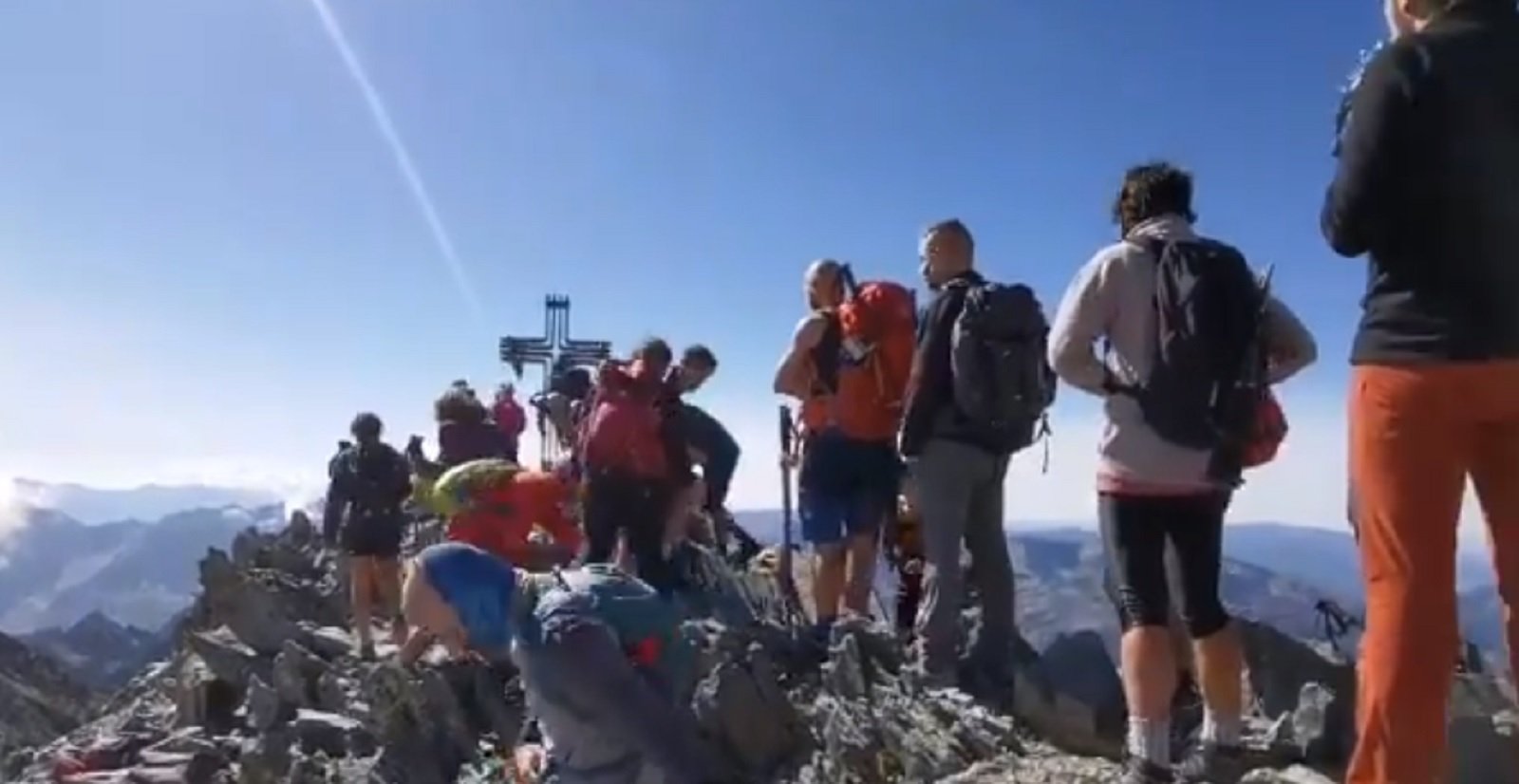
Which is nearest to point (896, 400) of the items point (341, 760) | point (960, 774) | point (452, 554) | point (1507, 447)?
point (960, 774)

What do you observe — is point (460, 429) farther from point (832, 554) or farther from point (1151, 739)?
point (1151, 739)

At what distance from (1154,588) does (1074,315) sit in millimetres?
1174

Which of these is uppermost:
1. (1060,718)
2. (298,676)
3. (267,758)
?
(1060,718)

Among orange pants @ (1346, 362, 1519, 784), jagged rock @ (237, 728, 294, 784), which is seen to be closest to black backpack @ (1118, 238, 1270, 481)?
orange pants @ (1346, 362, 1519, 784)

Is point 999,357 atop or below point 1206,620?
atop

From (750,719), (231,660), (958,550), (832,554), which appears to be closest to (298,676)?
(231,660)

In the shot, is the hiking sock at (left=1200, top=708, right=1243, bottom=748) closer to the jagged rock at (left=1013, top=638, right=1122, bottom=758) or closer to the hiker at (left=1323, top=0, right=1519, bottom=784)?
the jagged rock at (left=1013, top=638, right=1122, bottom=758)

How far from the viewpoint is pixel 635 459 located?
10.6 meters

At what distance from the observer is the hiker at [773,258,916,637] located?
9203mm

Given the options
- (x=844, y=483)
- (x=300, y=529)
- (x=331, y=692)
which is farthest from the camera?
(x=300, y=529)

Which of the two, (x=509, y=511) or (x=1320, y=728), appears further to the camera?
(x=509, y=511)

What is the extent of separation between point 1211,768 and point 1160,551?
1.26 metres

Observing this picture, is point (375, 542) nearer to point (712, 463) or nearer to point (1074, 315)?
point (712, 463)

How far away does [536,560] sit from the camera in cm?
1138
